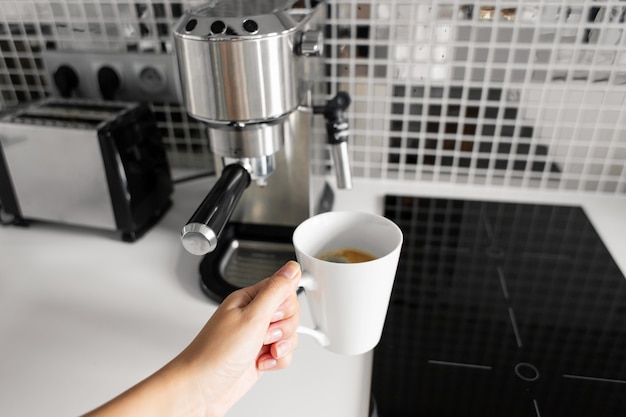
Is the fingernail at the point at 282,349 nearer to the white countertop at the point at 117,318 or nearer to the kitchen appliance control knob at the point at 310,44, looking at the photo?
the white countertop at the point at 117,318

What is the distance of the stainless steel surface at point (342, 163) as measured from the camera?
626mm

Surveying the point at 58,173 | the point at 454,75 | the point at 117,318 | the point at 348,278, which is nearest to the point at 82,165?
the point at 58,173

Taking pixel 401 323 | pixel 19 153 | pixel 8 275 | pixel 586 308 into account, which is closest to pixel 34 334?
pixel 8 275

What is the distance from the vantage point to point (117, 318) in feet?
2.00

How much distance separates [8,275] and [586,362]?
0.72 meters

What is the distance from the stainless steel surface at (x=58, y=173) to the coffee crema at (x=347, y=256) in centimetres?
37

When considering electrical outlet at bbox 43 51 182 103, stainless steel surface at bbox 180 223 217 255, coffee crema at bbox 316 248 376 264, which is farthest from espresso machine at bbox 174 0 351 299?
electrical outlet at bbox 43 51 182 103

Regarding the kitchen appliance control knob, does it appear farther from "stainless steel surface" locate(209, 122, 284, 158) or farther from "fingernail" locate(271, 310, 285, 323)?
"fingernail" locate(271, 310, 285, 323)

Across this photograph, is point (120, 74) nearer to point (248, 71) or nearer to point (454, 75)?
point (248, 71)

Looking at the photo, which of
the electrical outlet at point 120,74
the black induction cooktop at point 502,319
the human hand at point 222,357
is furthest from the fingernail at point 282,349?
the electrical outlet at point 120,74

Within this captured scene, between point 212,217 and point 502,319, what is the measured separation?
0.36m

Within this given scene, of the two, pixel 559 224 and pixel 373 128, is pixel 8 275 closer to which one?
pixel 373 128

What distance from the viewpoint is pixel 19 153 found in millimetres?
720

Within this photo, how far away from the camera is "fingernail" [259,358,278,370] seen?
484 millimetres
